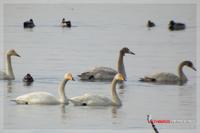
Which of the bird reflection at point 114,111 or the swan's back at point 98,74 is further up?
the swan's back at point 98,74

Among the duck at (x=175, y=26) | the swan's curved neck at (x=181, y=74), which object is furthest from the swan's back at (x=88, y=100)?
the duck at (x=175, y=26)

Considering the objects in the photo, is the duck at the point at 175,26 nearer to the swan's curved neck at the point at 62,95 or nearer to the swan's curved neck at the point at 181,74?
the swan's curved neck at the point at 181,74

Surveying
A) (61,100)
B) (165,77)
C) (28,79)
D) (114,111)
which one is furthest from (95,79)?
(114,111)

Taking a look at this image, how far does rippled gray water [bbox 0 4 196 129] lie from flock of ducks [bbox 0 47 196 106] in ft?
0.44

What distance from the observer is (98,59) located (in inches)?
768

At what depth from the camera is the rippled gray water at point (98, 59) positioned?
12.9 meters

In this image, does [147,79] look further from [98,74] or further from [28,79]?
[28,79]

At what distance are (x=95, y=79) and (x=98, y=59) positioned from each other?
2.46 m

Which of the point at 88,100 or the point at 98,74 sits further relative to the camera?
the point at 98,74

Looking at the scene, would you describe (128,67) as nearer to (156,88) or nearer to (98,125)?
(156,88)

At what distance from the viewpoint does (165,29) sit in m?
28.0

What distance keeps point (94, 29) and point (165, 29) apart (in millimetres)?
2603

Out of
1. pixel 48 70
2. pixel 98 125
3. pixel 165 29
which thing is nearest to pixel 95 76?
pixel 48 70

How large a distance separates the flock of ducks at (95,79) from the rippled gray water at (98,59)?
13 cm
